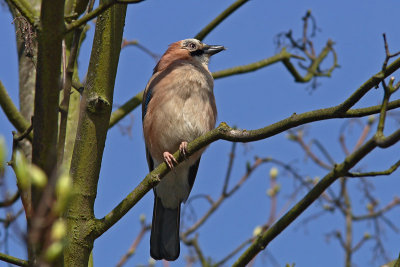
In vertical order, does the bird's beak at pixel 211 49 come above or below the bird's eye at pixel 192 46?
below

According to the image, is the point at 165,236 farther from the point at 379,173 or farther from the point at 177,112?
the point at 379,173

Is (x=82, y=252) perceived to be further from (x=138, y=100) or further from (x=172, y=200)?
(x=172, y=200)

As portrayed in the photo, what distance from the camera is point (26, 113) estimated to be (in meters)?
6.27

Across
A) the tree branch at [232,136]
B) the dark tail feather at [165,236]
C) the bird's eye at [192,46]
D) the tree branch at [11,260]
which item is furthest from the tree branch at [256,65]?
the tree branch at [11,260]

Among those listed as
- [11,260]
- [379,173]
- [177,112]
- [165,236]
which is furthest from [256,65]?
[11,260]

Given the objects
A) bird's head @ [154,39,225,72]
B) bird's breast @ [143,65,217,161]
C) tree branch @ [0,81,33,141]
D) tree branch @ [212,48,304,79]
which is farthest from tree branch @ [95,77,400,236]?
bird's head @ [154,39,225,72]

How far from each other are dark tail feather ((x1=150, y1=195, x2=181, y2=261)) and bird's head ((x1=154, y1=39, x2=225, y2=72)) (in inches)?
67.9

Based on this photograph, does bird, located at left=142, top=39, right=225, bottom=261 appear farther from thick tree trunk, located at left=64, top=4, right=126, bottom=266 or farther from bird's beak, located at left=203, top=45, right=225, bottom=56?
thick tree trunk, located at left=64, top=4, right=126, bottom=266

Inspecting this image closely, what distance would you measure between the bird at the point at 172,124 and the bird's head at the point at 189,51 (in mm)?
272

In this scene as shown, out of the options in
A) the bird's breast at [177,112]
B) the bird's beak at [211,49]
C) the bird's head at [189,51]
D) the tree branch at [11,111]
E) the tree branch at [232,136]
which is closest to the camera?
the tree branch at [232,136]

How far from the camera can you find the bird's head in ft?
24.3

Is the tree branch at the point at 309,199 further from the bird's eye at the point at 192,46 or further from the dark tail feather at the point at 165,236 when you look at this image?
the bird's eye at the point at 192,46

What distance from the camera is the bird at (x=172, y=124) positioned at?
6.27m

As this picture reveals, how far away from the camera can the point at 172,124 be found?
6.25 m
